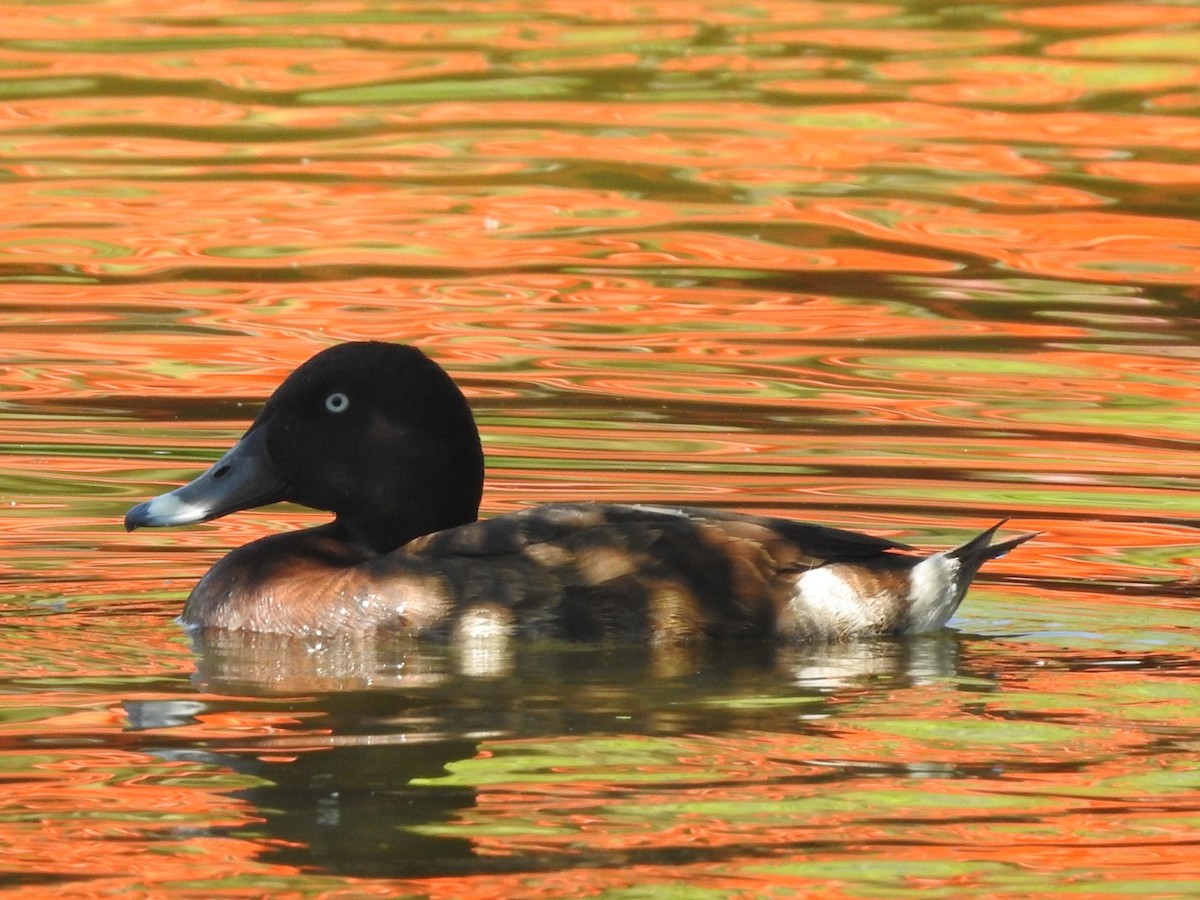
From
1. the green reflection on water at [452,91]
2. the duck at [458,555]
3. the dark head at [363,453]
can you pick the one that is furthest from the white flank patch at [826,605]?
the green reflection on water at [452,91]

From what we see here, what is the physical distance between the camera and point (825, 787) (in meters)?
5.61

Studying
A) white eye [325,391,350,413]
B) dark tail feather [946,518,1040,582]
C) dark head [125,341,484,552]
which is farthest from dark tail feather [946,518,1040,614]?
white eye [325,391,350,413]

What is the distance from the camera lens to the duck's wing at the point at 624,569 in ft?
23.0

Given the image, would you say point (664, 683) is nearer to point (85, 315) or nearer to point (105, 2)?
point (85, 315)

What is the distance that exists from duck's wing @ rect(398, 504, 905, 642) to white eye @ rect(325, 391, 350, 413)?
64 centimetres

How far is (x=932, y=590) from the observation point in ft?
23.6

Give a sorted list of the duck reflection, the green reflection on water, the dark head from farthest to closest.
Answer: the green reflection on water
the dark head
the duck reflection

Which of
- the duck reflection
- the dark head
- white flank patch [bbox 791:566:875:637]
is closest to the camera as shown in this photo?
the duck reflection

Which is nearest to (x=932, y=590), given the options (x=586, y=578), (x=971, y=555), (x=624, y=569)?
(x=971, y=555)

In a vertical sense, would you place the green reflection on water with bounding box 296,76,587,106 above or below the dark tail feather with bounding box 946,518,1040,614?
above

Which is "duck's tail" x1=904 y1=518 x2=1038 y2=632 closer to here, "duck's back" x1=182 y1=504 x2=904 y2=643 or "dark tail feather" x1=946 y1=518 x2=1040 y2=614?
"dark tail feather" x1=946 y1=518 x2=1040 y2=614

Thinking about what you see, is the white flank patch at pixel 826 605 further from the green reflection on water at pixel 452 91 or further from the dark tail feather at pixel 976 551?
the green reflection on water at pixel 452 91

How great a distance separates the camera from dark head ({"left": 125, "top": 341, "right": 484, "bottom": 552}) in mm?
7605

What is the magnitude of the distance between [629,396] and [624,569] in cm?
382
